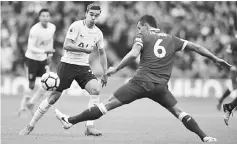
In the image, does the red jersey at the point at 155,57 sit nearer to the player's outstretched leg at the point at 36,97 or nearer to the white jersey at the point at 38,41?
the white jersey at the point at 38,41

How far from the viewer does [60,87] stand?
10.4 m

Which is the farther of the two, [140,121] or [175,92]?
[175,92]

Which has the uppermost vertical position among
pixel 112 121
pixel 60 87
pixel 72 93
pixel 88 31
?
pixel 88 31

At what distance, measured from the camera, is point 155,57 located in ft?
29.6

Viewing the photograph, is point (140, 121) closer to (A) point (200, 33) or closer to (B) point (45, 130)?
(B) point (45, 130)

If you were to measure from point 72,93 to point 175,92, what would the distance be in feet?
13.6

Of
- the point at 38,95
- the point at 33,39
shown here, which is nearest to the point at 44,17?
the point at 33,39

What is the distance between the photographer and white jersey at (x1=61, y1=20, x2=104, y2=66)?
10320 mm

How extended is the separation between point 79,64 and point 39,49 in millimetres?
3894

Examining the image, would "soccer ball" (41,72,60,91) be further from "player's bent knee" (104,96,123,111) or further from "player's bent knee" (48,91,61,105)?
"player's bent knee" (104,96,123,111)

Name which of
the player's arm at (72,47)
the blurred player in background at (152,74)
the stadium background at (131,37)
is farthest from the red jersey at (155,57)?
the stadium background at (131,37)

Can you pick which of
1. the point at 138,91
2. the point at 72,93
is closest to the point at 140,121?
the point at 138,91

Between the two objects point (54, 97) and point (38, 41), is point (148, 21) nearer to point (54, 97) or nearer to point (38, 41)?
Result: point (54, 97)

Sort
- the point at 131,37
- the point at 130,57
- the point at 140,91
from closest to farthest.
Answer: the point at 130,57
the point at 140,91
the point at 131,37
